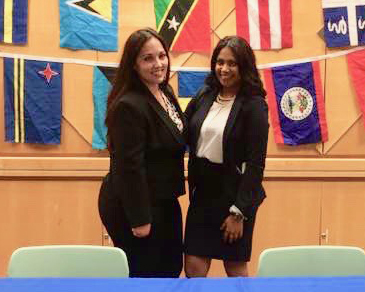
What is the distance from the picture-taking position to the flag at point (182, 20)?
109 inches

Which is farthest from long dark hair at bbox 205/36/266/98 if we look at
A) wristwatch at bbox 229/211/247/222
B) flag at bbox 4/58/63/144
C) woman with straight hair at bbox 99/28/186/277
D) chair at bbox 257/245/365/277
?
flag at bbox 4/58/63/144

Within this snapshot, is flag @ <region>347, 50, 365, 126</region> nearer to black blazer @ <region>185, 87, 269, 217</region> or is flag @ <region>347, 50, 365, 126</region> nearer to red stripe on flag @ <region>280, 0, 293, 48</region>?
red stripe on flag @ <region>280, 0, 293, 48</region>

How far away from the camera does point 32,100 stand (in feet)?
9.20

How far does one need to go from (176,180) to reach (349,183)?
161 centimetres

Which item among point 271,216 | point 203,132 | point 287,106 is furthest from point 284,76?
point 203,132

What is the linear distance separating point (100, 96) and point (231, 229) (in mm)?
1435

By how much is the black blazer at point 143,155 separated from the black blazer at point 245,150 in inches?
8.5

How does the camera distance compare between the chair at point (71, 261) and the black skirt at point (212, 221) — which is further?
the black skirt at point (212, 221)

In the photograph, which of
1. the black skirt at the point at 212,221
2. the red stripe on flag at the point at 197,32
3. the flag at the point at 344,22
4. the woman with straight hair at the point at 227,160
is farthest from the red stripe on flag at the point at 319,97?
the black skirt at the point at 212,221

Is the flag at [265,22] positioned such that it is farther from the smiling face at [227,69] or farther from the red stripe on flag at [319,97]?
the smiling face at [227,69]

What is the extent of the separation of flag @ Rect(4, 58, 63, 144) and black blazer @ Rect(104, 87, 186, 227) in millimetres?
1223

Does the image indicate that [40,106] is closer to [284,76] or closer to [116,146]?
[116,146]

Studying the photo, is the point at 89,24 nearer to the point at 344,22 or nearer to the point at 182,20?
the point at 182,20

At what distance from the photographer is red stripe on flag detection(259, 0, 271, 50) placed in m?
2.78
